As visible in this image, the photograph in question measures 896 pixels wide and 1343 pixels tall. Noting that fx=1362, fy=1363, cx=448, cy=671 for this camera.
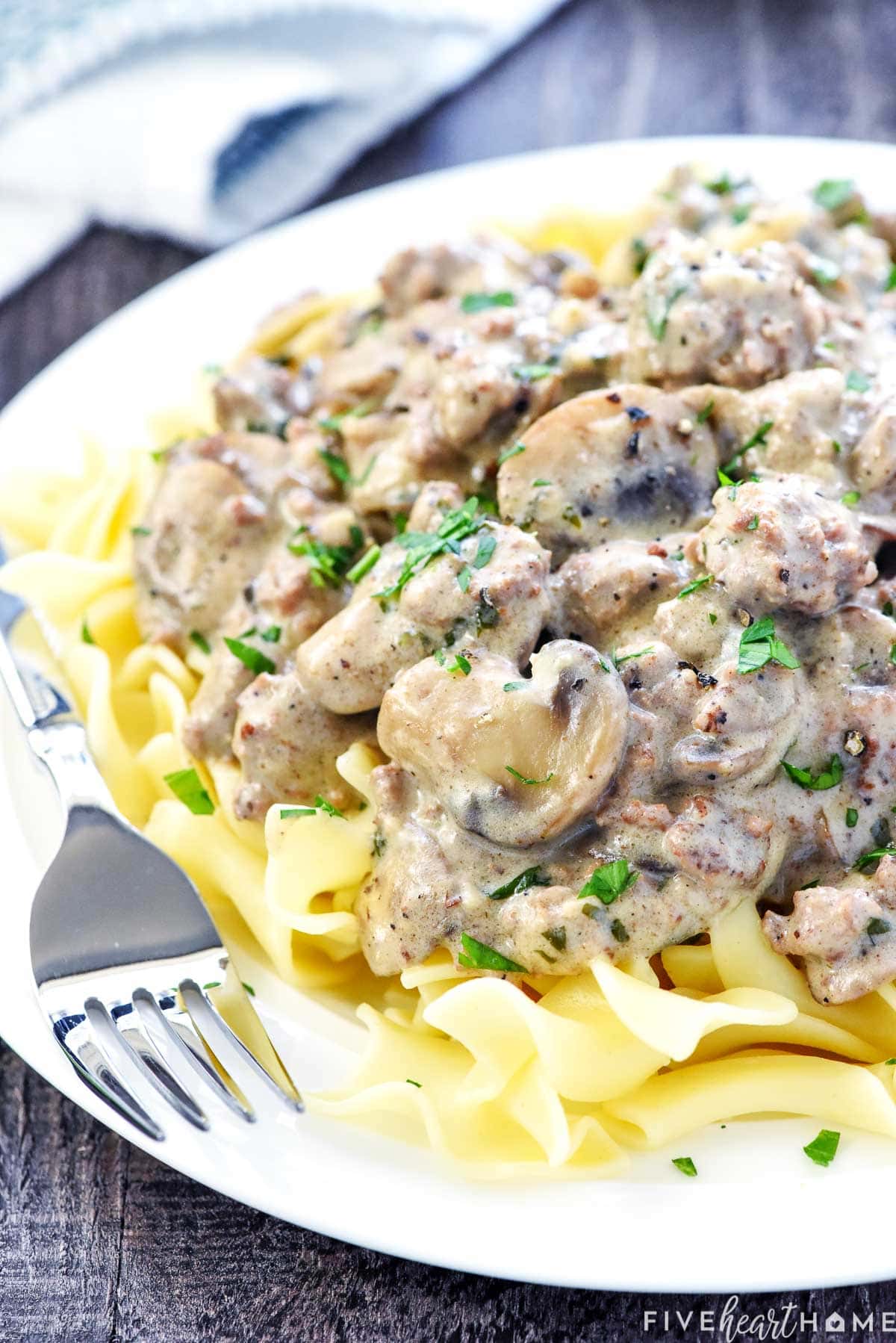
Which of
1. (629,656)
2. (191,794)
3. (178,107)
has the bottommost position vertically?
(191,794)

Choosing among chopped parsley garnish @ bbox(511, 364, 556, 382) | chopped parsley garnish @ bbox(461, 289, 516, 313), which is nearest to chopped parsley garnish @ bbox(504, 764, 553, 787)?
chopped parsley garnish @ bbox(511, 364, 556, 382)

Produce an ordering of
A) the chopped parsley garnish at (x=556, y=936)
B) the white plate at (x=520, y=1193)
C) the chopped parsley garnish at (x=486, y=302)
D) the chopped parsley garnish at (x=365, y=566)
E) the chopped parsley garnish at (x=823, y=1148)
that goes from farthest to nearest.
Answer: the chopped parsley garnish at (x=486, y=302) → the chopped parsley garnish at (x=365, y=566) → the chopped parsley garnish at (x=556, y=936) → the chopped parsley garnish at (x=823, y=1148) → the white plate at (x=520, y=1193)

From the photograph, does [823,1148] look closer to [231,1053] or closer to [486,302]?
[231,1053]

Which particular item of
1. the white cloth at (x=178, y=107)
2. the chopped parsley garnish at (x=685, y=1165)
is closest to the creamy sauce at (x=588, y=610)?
the chopped parsley garnish at (x=685, y=1165)

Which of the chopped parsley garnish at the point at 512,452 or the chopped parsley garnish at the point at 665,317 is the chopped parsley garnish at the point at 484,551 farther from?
the chopped parsley garnish at the point at 665,317

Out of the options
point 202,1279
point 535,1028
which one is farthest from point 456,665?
point 202,1279

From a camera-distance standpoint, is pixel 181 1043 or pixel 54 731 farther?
pixel 54 731

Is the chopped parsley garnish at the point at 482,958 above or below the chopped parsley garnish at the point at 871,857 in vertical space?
below
